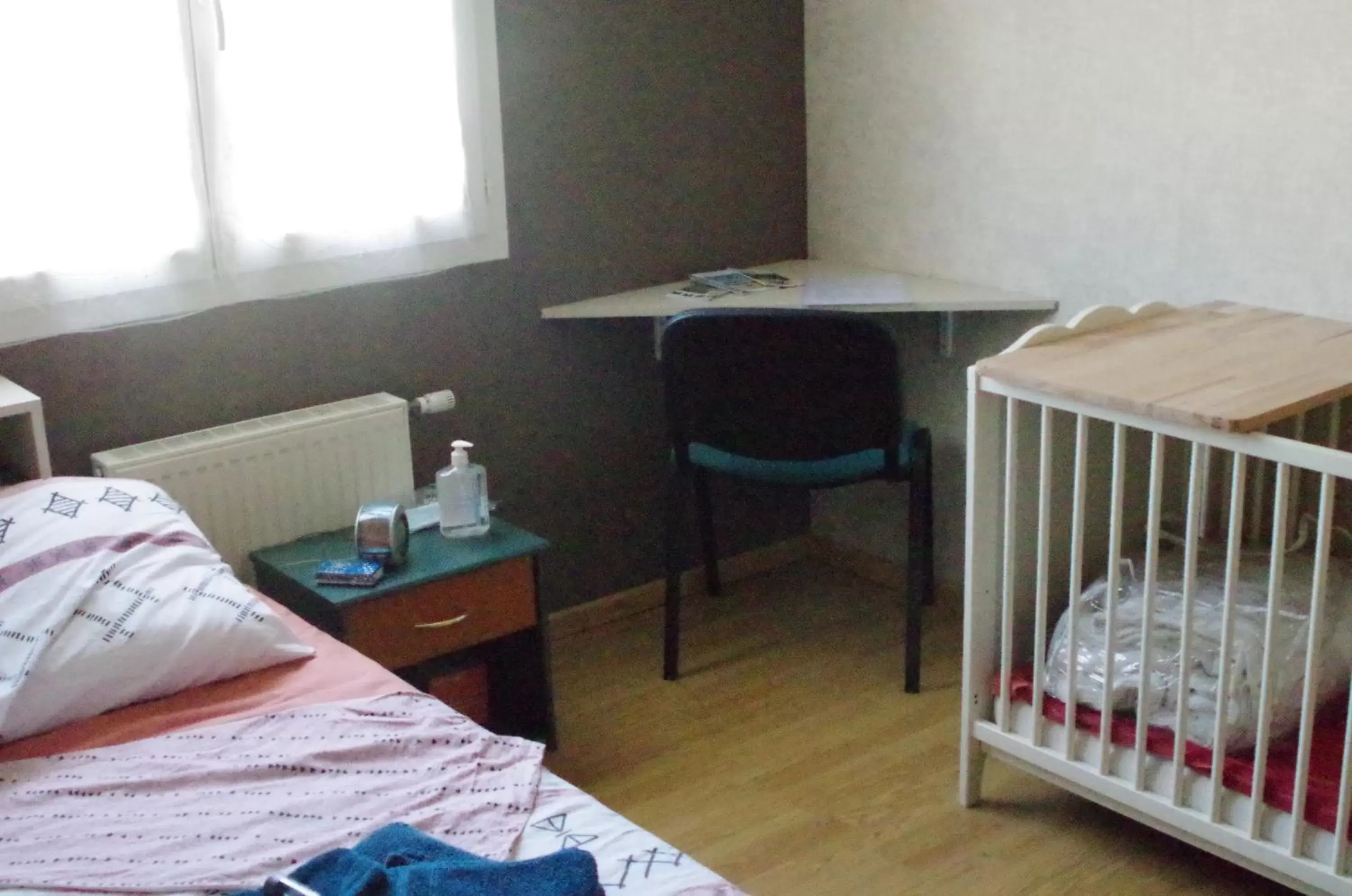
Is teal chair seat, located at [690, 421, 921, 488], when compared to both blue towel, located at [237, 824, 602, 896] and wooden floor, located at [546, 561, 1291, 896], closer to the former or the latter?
wooden floor, located at [546, 561, 1291, 896]

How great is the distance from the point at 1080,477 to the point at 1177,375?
0.73 feet

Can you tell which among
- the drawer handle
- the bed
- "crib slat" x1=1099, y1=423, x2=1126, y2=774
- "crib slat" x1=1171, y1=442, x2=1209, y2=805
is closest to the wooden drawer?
the drawer handle

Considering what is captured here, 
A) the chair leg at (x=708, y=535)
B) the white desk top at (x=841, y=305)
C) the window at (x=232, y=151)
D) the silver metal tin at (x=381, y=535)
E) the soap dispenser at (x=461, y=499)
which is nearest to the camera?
the window at (x=232, y=151)

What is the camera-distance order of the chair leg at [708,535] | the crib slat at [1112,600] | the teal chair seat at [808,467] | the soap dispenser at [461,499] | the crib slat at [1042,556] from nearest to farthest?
the crib slat at [1112,600] < the crib slat at [1042,556] < the soap dispenser at [461,499] < the teal chair seat at [808,467] < the chair leg at [708,535]

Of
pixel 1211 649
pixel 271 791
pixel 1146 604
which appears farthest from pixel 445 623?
pixel 1211 649

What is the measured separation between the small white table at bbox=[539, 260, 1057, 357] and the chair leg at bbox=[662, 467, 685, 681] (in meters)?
0.38

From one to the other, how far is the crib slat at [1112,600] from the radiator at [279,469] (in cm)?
143

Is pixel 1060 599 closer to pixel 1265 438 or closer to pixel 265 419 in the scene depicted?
pixel 1265 438

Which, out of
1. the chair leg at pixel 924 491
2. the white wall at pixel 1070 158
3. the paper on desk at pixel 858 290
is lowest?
the chair leg at pixel 924 491

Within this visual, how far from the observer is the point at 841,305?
3.13 metres

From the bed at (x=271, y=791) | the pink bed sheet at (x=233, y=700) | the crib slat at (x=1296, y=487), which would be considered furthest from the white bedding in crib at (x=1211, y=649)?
the pink bed sheet at (x=233, y=700)

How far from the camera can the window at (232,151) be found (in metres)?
2.52

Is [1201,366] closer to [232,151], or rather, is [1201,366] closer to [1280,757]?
[1280,757]

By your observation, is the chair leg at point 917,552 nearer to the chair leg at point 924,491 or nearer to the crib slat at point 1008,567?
the chair leg at point 924,491
